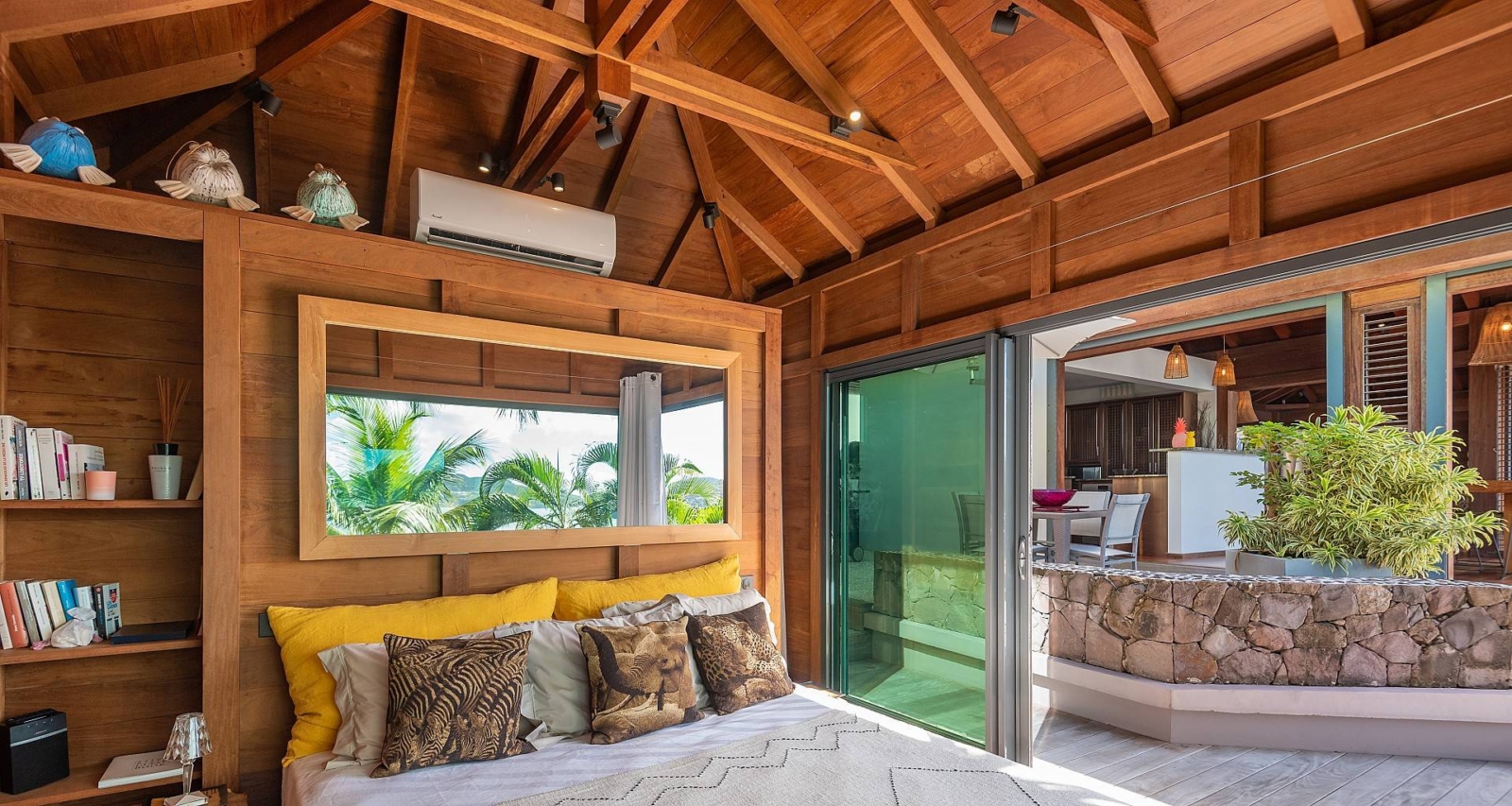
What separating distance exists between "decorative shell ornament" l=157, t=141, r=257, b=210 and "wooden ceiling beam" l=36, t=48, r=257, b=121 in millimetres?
399

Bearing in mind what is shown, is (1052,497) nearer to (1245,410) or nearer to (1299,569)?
(1299,569)

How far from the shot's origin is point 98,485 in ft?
8.18

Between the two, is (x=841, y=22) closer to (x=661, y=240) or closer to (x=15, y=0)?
(x=661, y=240)

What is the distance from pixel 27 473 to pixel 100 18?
140 centimetres

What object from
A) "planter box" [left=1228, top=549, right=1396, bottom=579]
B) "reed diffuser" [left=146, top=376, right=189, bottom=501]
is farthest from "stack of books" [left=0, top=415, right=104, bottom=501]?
"planter box" [left=1228, top=549, right=1396, bottom=579]

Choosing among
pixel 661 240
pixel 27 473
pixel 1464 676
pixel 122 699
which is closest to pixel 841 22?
pixel 661 240

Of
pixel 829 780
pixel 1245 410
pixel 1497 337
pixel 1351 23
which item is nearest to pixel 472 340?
pixel 829 780

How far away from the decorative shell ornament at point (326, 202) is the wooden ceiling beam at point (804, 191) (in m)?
2.00

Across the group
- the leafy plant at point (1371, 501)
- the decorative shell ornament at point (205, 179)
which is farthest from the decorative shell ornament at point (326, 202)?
the leafy plant at point (1371, 501)

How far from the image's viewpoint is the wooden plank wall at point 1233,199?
2.18m

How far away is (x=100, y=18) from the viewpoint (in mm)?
2361

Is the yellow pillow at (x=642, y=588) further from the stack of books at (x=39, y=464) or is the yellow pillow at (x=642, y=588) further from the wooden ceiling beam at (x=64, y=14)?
the wooden ceiling beam at (x=64, y=14)

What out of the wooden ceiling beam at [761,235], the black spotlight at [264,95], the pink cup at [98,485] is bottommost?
the pink cup at [98,485]

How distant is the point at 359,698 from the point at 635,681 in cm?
87
